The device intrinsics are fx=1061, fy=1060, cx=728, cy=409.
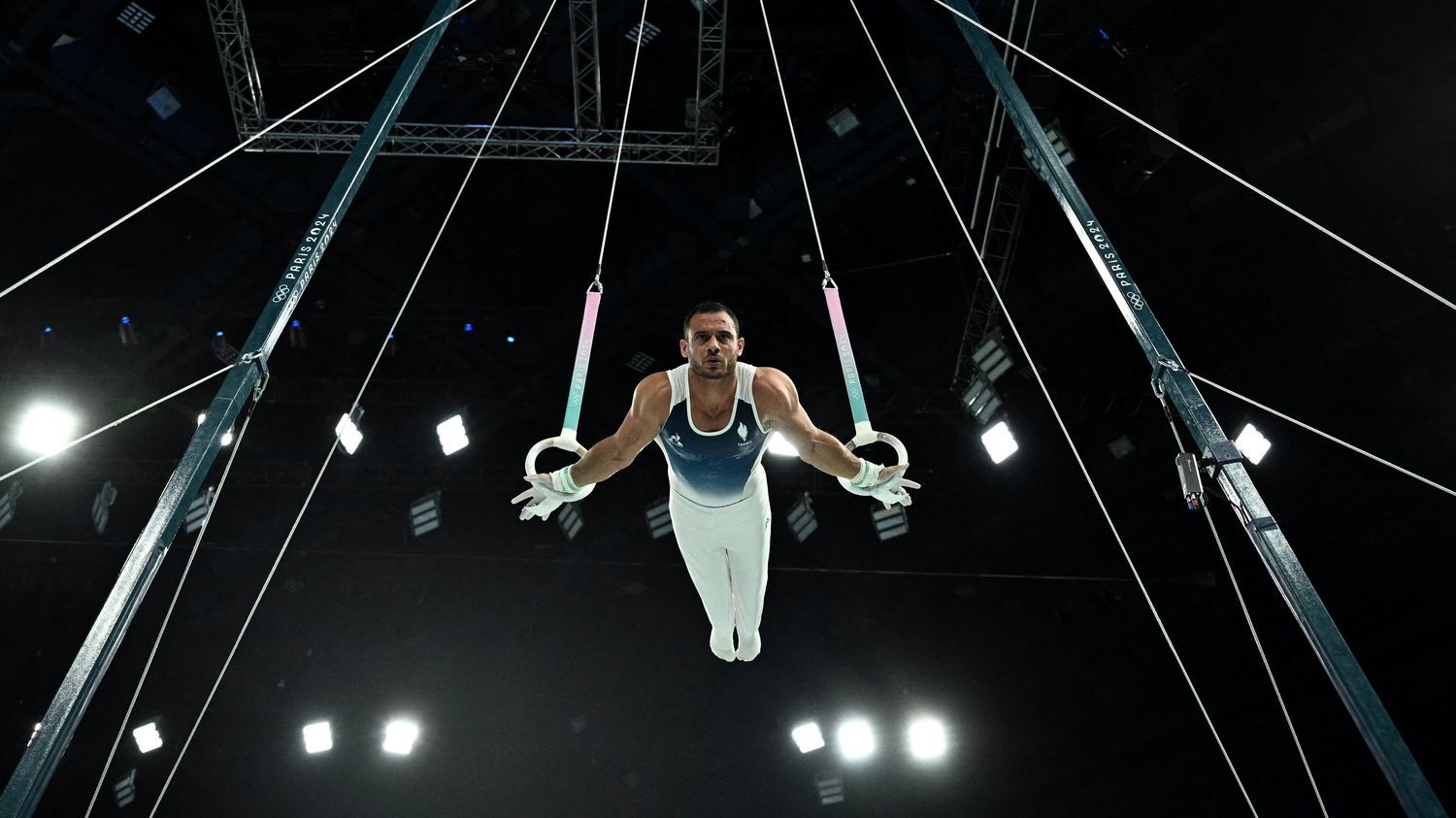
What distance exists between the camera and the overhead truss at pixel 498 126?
30.5 ft

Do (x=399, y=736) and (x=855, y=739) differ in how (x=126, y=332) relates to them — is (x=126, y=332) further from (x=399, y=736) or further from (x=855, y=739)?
(x=855, y=739)

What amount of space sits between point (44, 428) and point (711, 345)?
9285 mm

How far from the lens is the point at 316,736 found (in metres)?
12.7

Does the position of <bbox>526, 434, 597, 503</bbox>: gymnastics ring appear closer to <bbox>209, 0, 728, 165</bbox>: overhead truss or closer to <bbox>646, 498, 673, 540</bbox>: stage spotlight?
<bbox>209, 0, 728, 165</bbox>: overhead truss

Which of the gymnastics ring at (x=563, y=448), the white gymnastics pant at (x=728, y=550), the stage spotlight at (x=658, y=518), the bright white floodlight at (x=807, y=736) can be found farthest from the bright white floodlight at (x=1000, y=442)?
the gymnastics ring at (x=563, y=448)

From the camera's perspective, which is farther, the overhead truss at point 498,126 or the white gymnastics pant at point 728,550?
the overhead truss at point 498,126

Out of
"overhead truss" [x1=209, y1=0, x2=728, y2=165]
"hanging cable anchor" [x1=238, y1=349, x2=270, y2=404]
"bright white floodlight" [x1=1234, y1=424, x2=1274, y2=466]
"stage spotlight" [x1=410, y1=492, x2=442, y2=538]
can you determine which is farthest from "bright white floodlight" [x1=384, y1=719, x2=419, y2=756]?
"bright white floodlight" [x1=1234, y1=424, x2=1274, y2=466]

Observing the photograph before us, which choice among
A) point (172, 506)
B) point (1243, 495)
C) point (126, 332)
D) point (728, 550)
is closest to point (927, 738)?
point (728, 550)

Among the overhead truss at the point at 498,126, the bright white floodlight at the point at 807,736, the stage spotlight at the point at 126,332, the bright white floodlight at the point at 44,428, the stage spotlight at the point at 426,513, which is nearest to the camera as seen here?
the overhead truss at the point at 498,126

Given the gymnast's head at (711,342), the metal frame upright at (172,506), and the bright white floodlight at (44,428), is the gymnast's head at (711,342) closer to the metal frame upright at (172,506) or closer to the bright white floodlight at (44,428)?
the metal frame upright at (172,506)

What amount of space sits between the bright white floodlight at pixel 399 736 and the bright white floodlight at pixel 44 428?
15.8 feet

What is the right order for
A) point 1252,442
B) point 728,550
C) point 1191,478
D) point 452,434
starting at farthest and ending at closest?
1. point 452,434
2. point 1252,442
3. point 728,550
4. point 1191,478

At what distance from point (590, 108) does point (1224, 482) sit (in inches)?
311

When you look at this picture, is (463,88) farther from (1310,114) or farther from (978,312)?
(1310,114)
